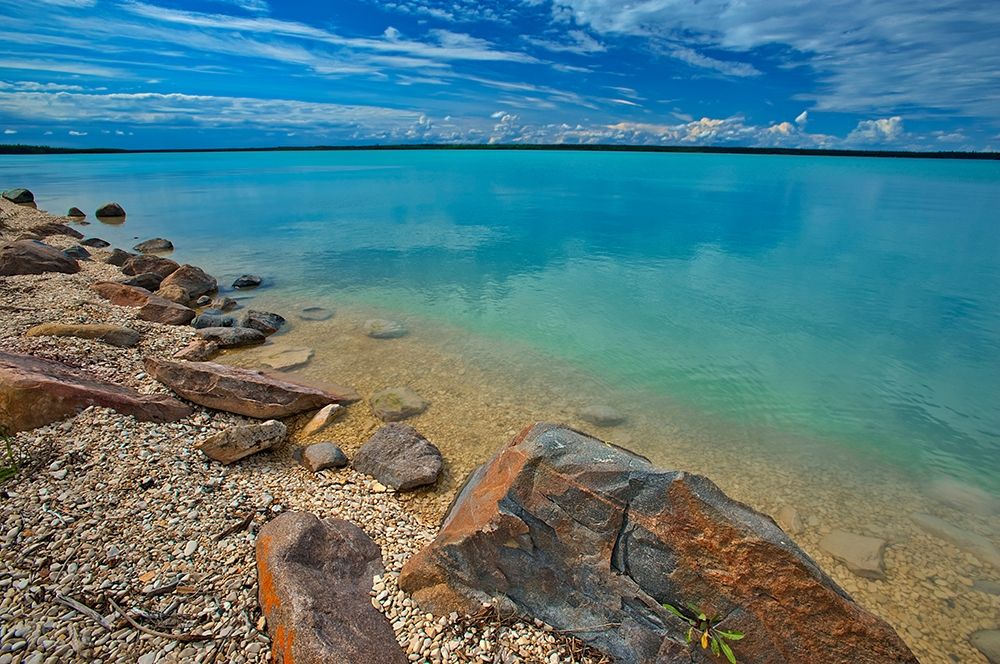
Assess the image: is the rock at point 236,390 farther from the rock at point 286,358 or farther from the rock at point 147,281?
the rock at point 147,281

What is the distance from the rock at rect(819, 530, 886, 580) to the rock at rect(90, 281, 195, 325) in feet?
41.8

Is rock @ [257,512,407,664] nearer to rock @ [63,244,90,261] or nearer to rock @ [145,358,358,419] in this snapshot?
rock @ [145,358,358,419]

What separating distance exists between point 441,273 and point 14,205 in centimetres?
3351

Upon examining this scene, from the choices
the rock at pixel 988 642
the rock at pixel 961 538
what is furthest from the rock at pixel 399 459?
the rock at pixel 961 538

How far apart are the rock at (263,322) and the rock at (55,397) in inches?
181

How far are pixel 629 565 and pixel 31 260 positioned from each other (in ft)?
61.0

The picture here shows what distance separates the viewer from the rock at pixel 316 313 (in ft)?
40.8

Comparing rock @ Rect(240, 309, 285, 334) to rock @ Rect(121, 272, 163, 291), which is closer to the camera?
rock @ Rect(240, 309, 285, 334)

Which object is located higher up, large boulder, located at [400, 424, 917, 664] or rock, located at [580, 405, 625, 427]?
large boulder, located at [400, 424, 917, 664]

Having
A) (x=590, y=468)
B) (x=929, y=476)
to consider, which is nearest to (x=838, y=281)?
(x=929, y=476)

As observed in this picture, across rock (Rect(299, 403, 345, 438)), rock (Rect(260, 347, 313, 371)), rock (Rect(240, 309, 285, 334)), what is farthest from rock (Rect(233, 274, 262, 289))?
rock (Rect(299, 403, 345, 438))

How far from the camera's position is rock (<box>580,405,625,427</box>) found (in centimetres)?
775

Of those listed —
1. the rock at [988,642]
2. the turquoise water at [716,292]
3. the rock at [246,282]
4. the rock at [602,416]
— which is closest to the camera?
the rock at [988,642]

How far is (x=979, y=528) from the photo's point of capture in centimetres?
586
